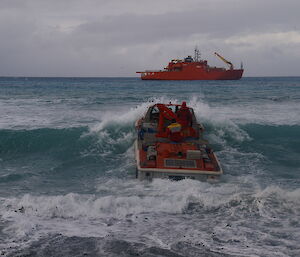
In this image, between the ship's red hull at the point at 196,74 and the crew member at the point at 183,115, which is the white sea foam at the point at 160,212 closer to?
the crew member at the point at 183,115

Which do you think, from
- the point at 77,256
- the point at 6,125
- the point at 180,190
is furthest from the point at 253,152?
the point at 6,125

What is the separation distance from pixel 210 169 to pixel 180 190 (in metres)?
1.62

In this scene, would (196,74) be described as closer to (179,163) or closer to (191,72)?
(191,72)

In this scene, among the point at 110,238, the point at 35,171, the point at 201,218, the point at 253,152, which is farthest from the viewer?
the point at 253,152

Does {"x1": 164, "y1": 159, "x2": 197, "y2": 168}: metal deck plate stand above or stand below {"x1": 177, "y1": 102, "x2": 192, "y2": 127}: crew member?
below

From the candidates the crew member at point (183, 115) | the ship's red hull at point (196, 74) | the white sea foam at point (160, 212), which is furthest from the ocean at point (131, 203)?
the ship's red hull at point (196, 74)

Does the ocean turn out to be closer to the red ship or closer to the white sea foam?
the white sea foam

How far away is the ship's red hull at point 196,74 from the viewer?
293 ft

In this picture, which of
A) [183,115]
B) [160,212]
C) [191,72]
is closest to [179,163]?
[160,212]

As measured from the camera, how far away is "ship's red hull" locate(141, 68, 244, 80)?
89312 mm

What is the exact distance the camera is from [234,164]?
48.4 feet

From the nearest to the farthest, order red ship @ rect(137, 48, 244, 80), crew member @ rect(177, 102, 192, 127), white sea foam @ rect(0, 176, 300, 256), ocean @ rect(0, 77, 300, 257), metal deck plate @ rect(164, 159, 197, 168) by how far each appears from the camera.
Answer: ocean @ rect(0, 77, 300, 257)
white sea foam @ rect(0, 176, 300, 256)
metal deck plate @ rect(164, 159, 197, 168)
crew member @ rect(177, 102, 192, 127)
red ship @ rect(137, 48, 244, 80)

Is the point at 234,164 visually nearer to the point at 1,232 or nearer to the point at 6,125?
the point at 1,232

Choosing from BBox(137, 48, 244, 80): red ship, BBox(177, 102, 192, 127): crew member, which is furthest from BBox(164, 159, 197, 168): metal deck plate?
BBox(137, 48, 244, 80): red ship
